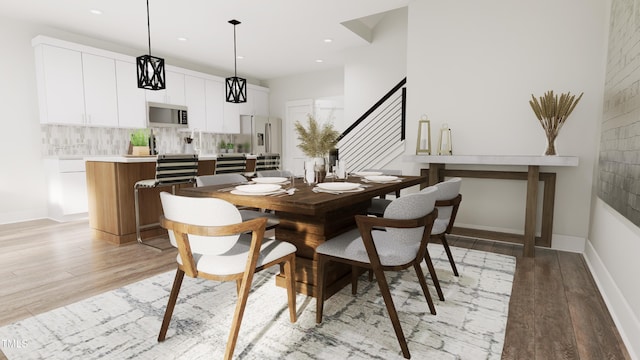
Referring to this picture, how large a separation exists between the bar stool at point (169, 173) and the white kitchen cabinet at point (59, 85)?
89.8 inches

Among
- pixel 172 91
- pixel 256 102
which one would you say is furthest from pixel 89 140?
pixel 256 102

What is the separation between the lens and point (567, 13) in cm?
317

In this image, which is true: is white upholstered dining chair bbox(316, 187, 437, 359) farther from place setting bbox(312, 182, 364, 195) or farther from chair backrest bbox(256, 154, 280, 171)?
chair backrest bbox(256, 154, 280, 171)

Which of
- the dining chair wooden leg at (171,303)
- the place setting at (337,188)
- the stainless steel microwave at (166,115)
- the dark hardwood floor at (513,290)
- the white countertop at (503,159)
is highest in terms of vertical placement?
the stainless steel microwave at (166,115)

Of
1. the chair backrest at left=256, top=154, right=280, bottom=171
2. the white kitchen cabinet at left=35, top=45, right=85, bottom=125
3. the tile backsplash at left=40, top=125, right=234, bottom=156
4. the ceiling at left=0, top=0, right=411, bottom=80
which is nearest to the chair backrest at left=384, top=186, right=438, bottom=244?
the chair backrest at left=256, top=154, right=280, bottom=171

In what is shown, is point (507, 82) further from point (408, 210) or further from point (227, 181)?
point (227, 181)

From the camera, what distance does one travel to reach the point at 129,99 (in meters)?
5.53

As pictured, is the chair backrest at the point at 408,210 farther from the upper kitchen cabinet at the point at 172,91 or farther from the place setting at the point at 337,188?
the upper kitchen cabinet at the point at 172,91

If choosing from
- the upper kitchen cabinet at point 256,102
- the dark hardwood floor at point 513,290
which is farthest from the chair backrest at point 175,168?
the upper kitchen cabinet at point 256,102

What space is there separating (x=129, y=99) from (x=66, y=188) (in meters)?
1.74

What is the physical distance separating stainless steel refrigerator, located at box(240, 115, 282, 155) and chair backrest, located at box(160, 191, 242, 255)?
6140 mm

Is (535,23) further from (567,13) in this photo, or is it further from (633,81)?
(633,81)

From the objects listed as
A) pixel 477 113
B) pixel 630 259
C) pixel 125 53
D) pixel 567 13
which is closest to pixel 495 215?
pixel 477 113

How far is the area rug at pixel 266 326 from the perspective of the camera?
1.63 meters
